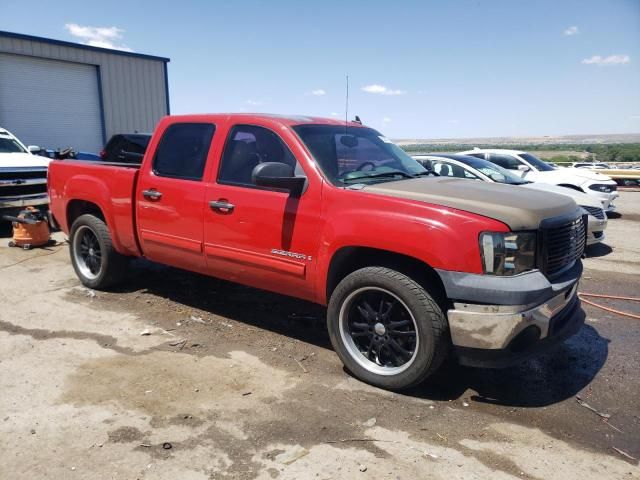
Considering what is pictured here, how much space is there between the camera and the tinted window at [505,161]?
12.1m

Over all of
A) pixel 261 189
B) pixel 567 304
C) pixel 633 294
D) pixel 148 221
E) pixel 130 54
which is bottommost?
pixel 633 294

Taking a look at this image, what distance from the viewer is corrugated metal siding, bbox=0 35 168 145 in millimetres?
17953

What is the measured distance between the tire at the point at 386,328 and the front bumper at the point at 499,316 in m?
0.16

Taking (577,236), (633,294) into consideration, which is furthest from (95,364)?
(633,294)

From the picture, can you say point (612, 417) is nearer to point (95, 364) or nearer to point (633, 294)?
point (633, 294)

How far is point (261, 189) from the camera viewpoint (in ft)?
13.4

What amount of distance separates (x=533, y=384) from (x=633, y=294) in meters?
3.17

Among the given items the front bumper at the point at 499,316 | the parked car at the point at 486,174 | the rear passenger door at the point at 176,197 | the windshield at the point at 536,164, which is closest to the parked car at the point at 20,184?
the rear passenger door at the point at 176,197

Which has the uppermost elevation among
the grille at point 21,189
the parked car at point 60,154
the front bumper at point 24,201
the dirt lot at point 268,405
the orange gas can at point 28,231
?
the parked car at point 60,154

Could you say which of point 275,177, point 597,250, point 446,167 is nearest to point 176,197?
point 275,177

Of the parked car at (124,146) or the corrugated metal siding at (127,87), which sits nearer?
the parked car at (124,146)

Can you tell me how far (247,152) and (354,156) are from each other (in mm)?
921

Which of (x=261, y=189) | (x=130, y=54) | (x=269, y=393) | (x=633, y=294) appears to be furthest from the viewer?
(x=130, y=54)

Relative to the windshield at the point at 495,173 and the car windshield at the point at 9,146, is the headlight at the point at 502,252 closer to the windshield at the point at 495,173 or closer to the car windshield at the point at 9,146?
the windshield at the point at 495,173
